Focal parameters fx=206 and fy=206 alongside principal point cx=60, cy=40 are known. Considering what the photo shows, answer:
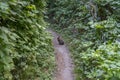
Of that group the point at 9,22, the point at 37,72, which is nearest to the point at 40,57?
the point at 37,72

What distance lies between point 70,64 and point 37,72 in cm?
255

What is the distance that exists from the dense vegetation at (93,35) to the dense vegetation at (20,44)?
6.01 ft

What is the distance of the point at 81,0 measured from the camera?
15961mm

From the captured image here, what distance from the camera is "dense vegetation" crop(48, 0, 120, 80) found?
478cm

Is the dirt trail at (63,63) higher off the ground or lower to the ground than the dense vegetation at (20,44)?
lower

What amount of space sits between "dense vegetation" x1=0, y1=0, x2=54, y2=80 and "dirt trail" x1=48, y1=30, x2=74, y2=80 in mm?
441

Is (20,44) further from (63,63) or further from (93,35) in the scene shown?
(93,35)

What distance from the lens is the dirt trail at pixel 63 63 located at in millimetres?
8898

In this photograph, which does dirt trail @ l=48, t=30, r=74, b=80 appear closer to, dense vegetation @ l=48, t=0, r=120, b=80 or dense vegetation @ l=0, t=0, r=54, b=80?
dense vegetation @ l=48, t=0, r=120, b=80

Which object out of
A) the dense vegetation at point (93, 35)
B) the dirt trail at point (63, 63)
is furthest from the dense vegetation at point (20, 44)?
the dense vegetation at point (93, 35)

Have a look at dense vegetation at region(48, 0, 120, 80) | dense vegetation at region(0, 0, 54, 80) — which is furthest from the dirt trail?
dense vegetation at region(0, 0, 54, 80)

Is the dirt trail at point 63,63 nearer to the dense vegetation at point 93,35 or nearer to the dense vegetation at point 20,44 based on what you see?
the dense vegetation at point 93,35

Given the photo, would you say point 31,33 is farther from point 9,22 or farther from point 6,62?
point 6,62

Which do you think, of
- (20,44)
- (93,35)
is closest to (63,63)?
(93,35)
